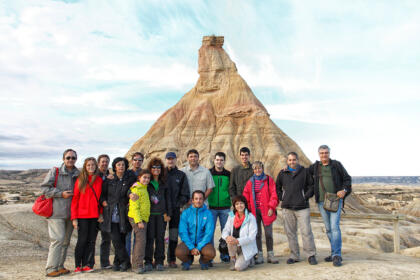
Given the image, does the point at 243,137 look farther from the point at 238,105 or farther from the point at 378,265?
the point at 378,265

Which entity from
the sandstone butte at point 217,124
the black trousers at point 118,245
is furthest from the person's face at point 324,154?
the sandstone butte at point 217,124

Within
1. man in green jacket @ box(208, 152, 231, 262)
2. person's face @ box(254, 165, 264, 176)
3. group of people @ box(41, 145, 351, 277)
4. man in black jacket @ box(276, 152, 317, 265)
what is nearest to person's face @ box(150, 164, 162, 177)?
group of people @ box(41, 145, 351, 277)

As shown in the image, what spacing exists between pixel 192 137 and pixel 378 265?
28636mm

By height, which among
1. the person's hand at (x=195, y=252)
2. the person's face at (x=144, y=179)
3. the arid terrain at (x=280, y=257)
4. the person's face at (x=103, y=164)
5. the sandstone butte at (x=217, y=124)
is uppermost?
the sandstone butte at (x=217, y=124)

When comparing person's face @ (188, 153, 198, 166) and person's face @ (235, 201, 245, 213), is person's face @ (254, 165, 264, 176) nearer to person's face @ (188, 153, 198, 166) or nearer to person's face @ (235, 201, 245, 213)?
person's face @ (235, 201, 245, 213)

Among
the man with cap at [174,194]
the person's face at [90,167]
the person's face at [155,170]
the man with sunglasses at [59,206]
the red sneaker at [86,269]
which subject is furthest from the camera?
the man with cap at [174,194]

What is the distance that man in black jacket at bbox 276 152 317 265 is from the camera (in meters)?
6.44

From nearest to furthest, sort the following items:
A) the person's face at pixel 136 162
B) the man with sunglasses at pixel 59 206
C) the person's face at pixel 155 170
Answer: the man with sunglasses at pixel 59 206, the person's face at pixel 155 170, the person's face at pixel 136 162

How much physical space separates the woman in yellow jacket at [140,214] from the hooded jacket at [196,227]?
0.73m

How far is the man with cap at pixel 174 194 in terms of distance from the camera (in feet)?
21.5

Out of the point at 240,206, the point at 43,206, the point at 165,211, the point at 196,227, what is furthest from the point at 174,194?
the point at 43,206

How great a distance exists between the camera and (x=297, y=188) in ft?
21.4

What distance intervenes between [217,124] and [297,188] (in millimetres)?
28350

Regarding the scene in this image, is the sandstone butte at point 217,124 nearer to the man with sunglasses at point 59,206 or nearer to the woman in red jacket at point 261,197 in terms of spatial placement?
the woman in red jacket at point 261,197
